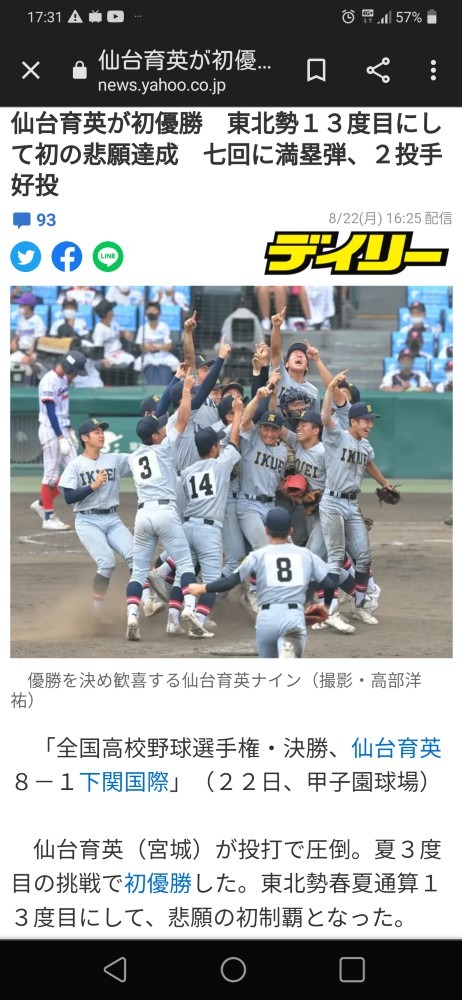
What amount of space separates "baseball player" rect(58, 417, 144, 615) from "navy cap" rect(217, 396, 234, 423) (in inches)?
39.8

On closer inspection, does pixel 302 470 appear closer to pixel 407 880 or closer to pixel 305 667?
pixel 305 667

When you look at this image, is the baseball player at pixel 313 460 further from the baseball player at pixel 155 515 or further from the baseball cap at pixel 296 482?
the baseball player at pixel 155 515

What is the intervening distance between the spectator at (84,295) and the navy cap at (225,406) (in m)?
10.0

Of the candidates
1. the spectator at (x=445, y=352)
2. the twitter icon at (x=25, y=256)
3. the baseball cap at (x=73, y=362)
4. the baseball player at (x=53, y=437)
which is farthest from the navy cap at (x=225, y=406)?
the spectator at (x=445, y=352)

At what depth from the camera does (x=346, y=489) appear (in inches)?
448

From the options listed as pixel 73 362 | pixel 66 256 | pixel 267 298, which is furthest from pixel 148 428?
pixel 267 298

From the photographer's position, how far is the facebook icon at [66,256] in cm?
673

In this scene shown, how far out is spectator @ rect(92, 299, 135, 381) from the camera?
2150 centimetres

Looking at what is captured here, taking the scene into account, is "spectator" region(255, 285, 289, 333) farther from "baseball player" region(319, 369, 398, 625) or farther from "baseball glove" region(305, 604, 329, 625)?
"baseball glove" region(305, 604, 329, 625)

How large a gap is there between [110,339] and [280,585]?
14.2 metres

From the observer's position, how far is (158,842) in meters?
5.45

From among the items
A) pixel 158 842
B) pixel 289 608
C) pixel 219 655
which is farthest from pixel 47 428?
pixel 158 842

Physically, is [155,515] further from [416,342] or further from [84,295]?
[416,342]

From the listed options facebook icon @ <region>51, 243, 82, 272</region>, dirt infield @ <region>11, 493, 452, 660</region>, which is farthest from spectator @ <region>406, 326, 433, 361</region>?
facebook icon @ <region>51, 243, 82, 272</region>
